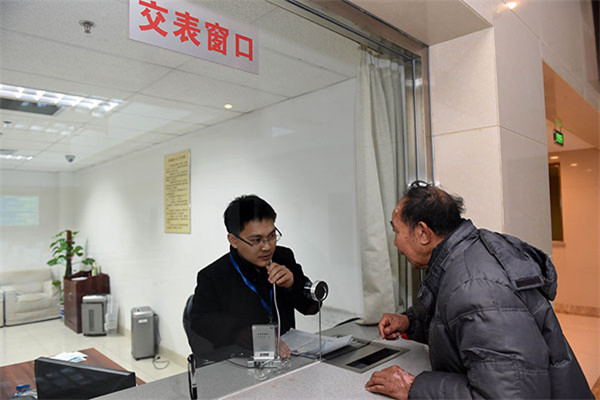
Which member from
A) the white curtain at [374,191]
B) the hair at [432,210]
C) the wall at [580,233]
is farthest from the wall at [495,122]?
the wall at [580,233]

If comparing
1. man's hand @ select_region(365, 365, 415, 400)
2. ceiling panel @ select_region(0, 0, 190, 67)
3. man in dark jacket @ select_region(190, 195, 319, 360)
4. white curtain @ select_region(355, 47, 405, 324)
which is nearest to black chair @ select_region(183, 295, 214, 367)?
man in dark jacket @ select_region(190, 195, 319, 360)

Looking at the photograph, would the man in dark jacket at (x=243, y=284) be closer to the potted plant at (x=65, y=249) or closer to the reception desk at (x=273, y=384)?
the reception desk at (x=273, y=384)

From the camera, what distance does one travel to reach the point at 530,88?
212cm

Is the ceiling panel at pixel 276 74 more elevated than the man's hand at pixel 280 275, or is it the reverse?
the ceiling panel at pixel 276 74

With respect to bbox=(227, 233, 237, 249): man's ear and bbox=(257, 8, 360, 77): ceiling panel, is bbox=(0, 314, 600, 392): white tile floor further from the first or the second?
bbox=(257, 8, 360, 77): ceiling panel

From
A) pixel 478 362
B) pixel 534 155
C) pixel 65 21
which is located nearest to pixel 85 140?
pixel 65 21

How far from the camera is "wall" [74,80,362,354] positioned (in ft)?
3.80

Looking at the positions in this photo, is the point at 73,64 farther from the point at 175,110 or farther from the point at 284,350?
the point at 284,350

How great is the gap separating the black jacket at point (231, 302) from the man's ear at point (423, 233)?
1.54 feet

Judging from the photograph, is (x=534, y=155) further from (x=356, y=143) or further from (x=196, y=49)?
(x=196, y=49)

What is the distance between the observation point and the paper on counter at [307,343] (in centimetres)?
150

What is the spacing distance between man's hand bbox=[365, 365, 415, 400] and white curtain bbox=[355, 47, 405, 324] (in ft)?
2.16

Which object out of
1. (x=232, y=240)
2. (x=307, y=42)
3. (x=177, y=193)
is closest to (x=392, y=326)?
(x=232, y=240)

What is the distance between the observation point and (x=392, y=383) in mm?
1179
